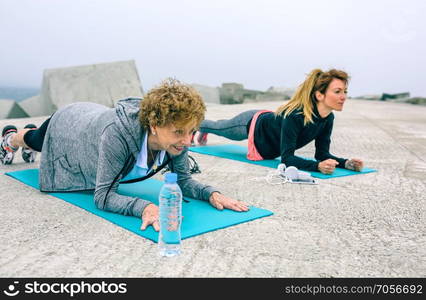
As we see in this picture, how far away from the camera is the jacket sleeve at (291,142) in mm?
4203

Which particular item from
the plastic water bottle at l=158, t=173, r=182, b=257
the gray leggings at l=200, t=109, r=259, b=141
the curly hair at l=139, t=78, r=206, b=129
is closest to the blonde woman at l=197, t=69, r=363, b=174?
the gray leggings at l=200, t=109, r=259, b=141

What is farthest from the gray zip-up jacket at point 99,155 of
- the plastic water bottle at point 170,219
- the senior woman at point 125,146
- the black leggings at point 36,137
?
the plastic water bottle at point 170,219

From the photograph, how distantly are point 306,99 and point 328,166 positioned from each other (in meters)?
0.65

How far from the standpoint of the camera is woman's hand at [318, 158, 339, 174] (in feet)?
13.4

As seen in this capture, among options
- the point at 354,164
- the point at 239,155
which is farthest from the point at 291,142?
the point at 239,155

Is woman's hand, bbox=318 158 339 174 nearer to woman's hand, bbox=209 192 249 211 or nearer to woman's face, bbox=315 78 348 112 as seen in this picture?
woman's face, bbox=315 78 348 112

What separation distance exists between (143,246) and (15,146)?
2.37 m

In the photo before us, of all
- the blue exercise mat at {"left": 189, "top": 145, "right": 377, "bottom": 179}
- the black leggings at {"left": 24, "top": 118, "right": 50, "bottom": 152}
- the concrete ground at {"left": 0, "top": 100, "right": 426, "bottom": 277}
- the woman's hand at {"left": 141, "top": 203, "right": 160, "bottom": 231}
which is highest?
the black leggings at {"left": 24, "top": 118, "right": 50, "bottom": 152}

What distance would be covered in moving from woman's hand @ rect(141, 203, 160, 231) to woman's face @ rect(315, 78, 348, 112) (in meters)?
2.27

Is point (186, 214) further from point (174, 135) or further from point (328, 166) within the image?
point (328, 166)

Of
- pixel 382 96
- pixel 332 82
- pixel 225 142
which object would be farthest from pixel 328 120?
pixel 382 96

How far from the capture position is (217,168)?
14.6 feet

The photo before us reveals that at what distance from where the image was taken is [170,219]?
6.93 ft

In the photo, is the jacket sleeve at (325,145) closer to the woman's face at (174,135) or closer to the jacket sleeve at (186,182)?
the jacket sleeve at (186,182)
